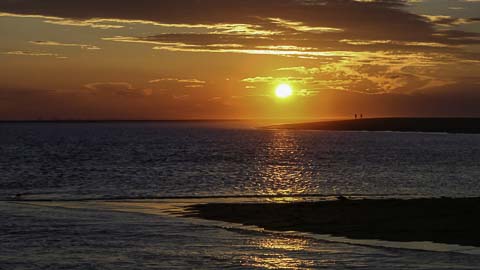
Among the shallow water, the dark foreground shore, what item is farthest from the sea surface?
the dark foreground shore

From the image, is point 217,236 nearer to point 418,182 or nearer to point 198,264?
point 198,264

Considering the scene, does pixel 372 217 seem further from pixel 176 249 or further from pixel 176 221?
pixel 176 249

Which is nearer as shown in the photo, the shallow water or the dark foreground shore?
the shallow water

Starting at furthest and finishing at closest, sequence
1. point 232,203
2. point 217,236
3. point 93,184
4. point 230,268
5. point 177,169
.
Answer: point 177,169 < point 93,184 < point 232,203 < point 217,236 < point 230,268

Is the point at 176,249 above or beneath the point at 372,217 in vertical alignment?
beneath

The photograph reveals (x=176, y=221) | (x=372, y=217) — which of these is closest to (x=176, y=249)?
(x=176, y=221)

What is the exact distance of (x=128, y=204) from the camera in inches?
1841

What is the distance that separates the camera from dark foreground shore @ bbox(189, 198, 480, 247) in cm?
3228

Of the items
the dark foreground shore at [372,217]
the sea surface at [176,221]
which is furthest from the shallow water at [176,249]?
the dark foreground shore at [372,217]

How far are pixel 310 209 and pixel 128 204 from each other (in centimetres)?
1182

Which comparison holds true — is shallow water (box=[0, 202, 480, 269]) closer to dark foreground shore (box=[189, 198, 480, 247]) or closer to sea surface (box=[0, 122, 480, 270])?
sea surface (box=[0, 122, 480, 270])

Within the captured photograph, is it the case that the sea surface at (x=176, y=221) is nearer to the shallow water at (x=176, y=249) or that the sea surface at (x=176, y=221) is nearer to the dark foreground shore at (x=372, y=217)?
the shallow water at (x=176, y=249)

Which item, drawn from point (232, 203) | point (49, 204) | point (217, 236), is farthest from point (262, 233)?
point (49, 204)

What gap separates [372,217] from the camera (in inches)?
1465
